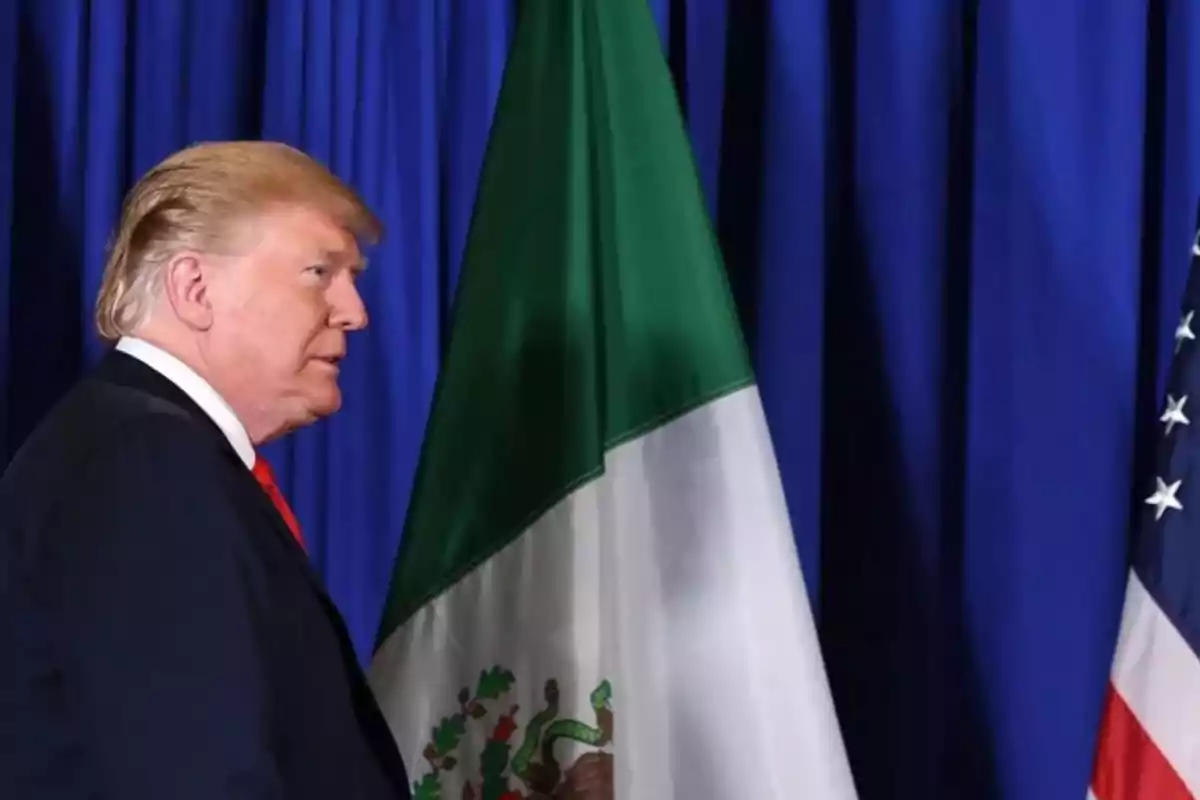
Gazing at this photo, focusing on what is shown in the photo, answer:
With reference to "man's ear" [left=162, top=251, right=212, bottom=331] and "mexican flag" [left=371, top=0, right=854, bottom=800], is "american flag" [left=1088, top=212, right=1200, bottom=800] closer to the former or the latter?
"mexican flag" [left=371, top=0, right=854, bottom=800]

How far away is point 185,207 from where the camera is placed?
1132mm

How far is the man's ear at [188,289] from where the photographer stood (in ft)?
3.65

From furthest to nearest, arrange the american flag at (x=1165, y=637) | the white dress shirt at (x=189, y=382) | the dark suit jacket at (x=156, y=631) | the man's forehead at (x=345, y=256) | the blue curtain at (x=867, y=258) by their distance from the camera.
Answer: the blue curtain at (x=867, y=258)
the american flag at (x=1165, y=637)
the man's forehead at (x=345, y=256)
the white dress shirt at (x=189, y=382)
the dark suit jacket at (x=156, y=631)

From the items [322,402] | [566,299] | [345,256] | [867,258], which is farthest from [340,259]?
[867,258]

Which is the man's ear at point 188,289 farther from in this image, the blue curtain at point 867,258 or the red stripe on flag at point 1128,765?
the red stripe on flag at point 1128,765

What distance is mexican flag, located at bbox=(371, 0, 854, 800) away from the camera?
52.8 inches

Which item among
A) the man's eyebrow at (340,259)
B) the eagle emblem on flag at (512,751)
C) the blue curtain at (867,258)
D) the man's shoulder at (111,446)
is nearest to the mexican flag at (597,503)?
the eagle emblem on flag at (512,751)

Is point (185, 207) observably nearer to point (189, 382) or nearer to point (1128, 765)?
point (189, 382)

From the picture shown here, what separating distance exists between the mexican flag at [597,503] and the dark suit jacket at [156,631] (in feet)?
1.19

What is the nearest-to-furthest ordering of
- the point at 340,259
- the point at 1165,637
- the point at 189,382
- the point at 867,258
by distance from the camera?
1. the point at 189,382
2. the point at 340,259
3. the point at 1165,637
4. the point at 867,258

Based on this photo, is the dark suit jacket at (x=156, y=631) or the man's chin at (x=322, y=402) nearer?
the dark suit jacket at (x=156, y=631)

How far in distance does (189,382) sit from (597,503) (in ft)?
1.35

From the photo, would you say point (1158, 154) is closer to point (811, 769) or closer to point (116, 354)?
point (811, 769)

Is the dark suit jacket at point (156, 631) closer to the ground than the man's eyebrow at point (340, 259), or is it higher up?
closer to the ground
